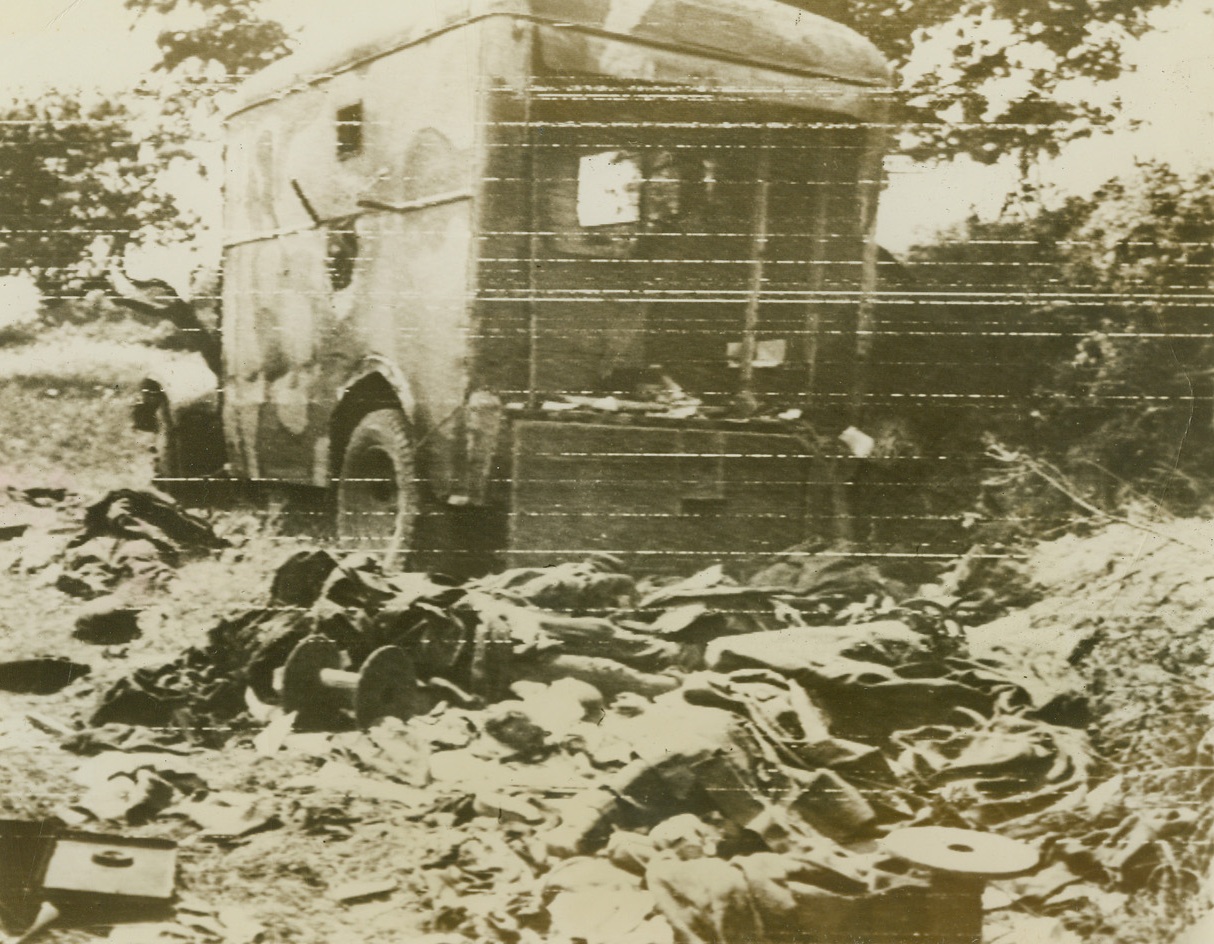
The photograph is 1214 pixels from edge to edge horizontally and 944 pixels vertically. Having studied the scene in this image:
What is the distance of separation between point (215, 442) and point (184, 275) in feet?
0.99

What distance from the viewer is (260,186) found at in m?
1.74

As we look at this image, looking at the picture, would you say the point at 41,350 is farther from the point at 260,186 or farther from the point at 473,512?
the point at 473,512

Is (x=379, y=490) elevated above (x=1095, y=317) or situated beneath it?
situated beneath

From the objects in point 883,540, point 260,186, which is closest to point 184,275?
point 260,186

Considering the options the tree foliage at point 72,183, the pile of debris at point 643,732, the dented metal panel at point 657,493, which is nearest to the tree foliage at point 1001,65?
the dented metal panel at point 657,493

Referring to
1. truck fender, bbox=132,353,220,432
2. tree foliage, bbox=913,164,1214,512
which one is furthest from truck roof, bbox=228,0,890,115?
truck fender, bbox=132,353,220,432

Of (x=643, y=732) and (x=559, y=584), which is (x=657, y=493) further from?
(x=643, y=732)

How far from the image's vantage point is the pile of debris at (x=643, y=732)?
1734mm

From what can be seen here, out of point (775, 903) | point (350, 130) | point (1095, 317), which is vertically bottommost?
point (775, 903)

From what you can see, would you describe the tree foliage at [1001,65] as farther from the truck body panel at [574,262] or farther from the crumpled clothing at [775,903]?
the crumpled clothing at [775,903]

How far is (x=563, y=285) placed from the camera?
A: 173cm

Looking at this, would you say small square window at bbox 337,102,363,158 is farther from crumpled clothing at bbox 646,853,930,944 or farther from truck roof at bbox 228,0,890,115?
crumpled clothing at bbox 646,853,930,944

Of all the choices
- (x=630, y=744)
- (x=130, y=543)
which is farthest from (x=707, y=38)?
(x=130, y=543)

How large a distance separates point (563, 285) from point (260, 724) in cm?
94
